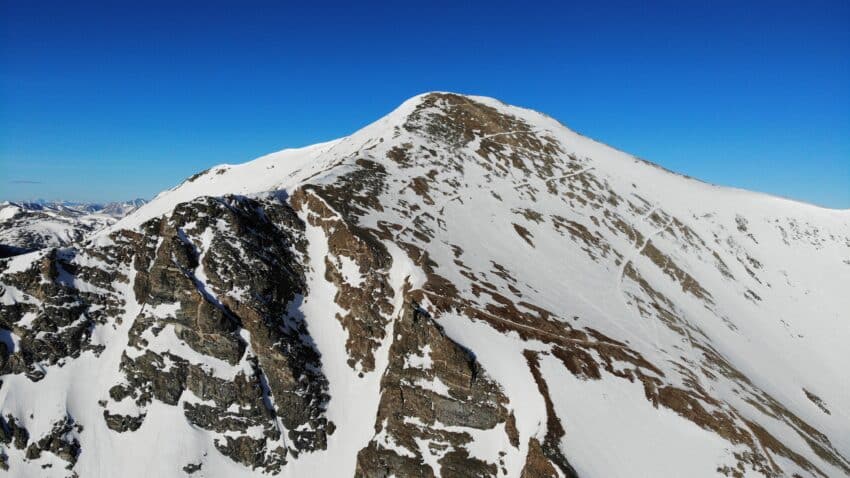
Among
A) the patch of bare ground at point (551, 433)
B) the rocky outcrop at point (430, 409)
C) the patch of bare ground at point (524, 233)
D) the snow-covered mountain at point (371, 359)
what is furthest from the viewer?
the patch of bare ground at point (524, 233)

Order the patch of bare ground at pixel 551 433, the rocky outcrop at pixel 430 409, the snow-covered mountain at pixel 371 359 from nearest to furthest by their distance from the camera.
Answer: the patch of bare ground at pixel 551 433
the snow-covered mountain at pixel 371 359
the rocky outcrop at pixel 430 409

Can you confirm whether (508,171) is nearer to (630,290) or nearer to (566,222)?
(566,222)

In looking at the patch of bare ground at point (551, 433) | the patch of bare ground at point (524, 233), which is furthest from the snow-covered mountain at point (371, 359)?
the patch of bare ground at point (524, 233)

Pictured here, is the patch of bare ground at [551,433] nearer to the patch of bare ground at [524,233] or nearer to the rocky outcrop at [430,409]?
the rocky outcrop at [430,409]

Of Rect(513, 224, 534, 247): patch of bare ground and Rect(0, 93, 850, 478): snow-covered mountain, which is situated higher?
Rect(513, 224, 534, 247): patch of bare ground

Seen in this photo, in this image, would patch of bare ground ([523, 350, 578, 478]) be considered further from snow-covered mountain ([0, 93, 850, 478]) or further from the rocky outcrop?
the rocky outcrop

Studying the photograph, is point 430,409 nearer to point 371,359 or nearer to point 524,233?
point 371,359

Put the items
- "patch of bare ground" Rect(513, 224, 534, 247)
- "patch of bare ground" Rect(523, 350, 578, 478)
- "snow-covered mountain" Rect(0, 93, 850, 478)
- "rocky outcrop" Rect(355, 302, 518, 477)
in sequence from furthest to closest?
"patch of bare ground" Rect(513, 224, 534, 247)
"rocky outcrop" Rect(355, 302, 518, 477)
"snow-covered mountain" Rect(0, 93, 850, 478)
"patch of bare ground" Rect(523, 350, 578, 478)

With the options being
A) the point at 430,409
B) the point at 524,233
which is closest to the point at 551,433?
the point at 430,409

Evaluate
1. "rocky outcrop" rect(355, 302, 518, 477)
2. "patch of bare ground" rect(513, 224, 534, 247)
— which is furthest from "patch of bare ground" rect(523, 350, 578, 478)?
"patch of bare ground" rect(513, 224, 534, 247)
